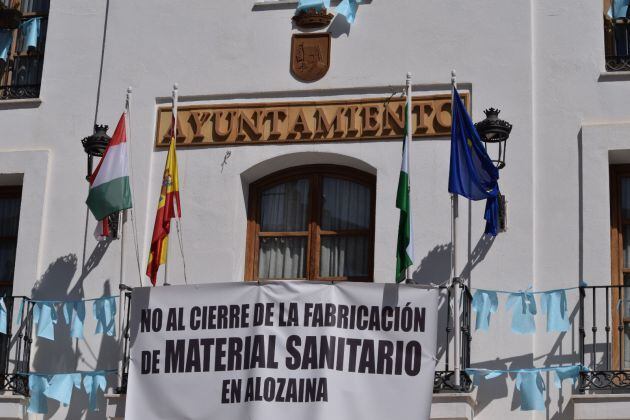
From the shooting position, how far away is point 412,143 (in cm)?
1587

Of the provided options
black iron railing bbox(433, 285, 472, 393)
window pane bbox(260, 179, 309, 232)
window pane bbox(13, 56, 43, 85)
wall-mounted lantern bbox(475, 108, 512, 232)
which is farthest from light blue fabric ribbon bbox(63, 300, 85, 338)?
wall-mounted lantern bbox(475, 108, 512, 232)

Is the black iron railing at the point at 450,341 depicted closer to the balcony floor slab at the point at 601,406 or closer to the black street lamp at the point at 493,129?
the balcony floor slab at the point at 601,406

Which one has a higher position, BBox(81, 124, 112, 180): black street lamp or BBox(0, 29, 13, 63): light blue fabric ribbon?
BBox(0, 29, 13, 63): light blue fabric ribbon

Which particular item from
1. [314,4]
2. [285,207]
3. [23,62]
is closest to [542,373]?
[285,207]

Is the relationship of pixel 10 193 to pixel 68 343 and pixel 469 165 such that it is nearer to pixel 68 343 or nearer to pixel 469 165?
pixel 68 343

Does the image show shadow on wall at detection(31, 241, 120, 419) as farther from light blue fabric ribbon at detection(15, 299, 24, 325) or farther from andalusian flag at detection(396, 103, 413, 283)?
andalusian flag at detection(396, 103, 413, 283)

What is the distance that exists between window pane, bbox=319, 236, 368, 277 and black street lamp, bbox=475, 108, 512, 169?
5.69 feet

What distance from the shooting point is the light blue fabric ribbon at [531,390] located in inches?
567

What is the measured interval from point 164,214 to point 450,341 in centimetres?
321

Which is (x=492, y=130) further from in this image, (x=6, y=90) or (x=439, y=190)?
(x=6, y=90)

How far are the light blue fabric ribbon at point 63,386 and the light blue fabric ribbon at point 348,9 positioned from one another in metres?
4.82

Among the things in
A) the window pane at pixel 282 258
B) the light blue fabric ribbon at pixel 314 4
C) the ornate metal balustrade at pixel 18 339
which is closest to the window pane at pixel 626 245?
the window pane at pixel 282 258

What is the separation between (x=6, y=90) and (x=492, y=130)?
5928mm

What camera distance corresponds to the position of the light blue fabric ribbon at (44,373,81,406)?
50.6 ft
